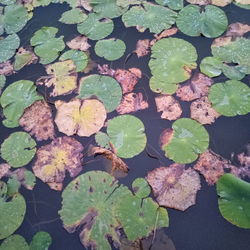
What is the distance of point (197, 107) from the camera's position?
75.5 inches

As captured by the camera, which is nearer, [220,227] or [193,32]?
[220,227]

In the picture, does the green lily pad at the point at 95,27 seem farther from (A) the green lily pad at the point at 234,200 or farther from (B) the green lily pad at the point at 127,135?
(A) the green lily pad at the point at 234,200

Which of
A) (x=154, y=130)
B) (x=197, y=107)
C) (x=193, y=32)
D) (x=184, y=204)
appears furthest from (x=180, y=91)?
(x=184, y=204)

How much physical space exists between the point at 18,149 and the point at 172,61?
109 centimetres

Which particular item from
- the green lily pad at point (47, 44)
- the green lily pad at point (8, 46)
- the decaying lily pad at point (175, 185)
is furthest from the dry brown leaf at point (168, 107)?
the green lily pad at point (8, 46)

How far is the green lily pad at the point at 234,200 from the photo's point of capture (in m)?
1.53

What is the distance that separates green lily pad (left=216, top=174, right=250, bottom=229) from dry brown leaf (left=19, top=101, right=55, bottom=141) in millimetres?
1010

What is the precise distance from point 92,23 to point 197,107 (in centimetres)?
106

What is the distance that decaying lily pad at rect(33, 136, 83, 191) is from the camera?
1770 millimetres

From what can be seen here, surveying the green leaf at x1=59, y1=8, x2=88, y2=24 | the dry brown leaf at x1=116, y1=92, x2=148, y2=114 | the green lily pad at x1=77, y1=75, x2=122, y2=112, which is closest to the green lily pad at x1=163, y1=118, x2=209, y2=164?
the dry brown leaf at x1=116, y1=92, x2=148, y2=114

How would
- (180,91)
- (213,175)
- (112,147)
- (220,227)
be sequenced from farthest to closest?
(180,91)
(112,147)
(213,175)
(220,227)

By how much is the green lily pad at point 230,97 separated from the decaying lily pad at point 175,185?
45 cm

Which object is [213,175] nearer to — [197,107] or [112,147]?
[197,107]

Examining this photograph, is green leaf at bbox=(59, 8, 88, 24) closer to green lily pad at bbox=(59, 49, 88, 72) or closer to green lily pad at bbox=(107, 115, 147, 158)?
green lily pad at bbox=(59, 49, 88, 72)
